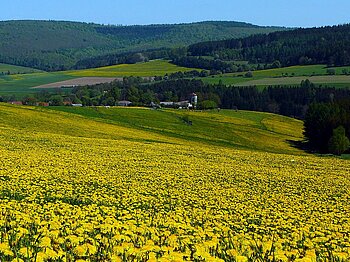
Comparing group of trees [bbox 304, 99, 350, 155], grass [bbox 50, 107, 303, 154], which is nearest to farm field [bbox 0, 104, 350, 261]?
grass [bbox 50, 107, 303, 154]

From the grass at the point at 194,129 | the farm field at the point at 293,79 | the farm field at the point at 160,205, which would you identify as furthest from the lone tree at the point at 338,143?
the farm field at the point at 293,79

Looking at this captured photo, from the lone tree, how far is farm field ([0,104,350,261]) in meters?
31.2

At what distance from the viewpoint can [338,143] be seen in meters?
72.0

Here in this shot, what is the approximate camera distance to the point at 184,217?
48.1 ft

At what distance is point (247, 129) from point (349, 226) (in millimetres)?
78257

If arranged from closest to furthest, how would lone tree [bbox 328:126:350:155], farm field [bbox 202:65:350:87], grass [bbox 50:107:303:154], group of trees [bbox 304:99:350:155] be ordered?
grass [bbox 50:107:303:154], lone tree [bbox 328:126:350:155], group of trees [bbox 304:99:350:155], farm field [bbox 202:65:350:87]

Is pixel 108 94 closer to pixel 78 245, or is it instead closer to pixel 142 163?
pixel 142 163

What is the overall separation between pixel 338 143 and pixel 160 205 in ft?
194

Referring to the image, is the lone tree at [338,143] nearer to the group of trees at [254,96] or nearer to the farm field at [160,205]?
the farm field at [160,205]

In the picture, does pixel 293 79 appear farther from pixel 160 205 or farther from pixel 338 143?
pixel 160 205

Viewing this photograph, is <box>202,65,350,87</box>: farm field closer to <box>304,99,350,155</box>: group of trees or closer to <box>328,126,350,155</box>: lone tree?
<box>304,99,350,155</box>: group of trees

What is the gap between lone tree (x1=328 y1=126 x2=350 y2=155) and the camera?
236ft

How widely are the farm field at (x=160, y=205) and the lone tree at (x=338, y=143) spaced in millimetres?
31234

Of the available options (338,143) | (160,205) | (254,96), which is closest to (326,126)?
(338,143)
